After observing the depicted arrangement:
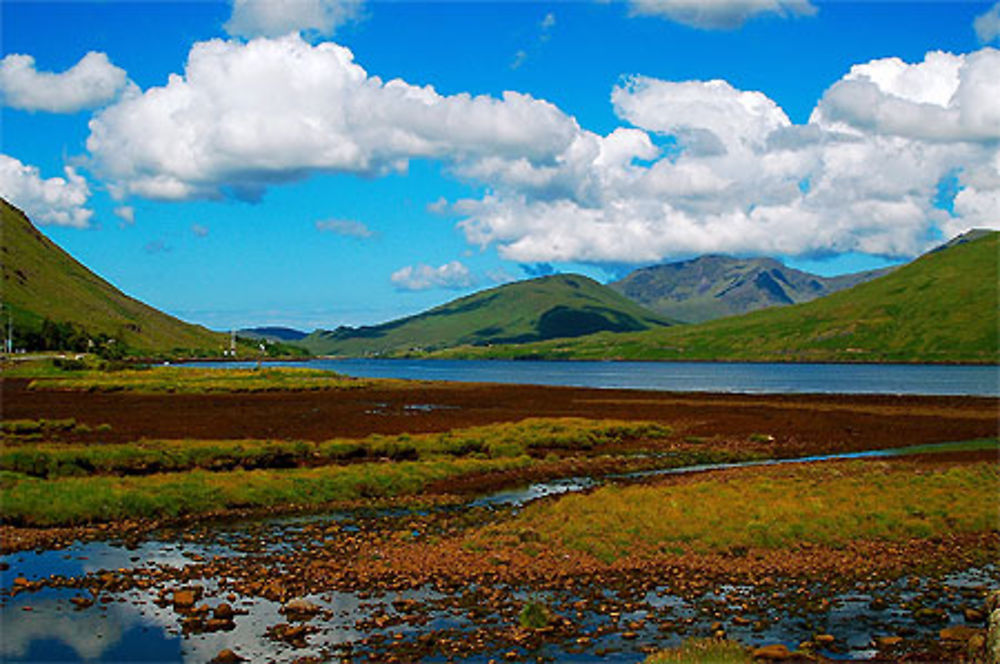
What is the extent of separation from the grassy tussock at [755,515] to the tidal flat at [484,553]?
0.17 metres

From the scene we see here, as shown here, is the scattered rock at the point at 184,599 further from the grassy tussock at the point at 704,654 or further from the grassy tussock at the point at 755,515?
the grassy tussock at the point at 704,654

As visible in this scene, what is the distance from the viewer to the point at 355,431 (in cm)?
7862

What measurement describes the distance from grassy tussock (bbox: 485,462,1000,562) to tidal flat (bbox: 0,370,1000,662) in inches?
6.8

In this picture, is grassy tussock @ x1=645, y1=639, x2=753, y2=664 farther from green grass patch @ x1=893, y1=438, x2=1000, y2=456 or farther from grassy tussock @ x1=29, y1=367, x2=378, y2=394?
grassy tussock @ x1=29, y1=367, x2=378, y2=394

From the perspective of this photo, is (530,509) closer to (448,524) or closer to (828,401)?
(448,524)

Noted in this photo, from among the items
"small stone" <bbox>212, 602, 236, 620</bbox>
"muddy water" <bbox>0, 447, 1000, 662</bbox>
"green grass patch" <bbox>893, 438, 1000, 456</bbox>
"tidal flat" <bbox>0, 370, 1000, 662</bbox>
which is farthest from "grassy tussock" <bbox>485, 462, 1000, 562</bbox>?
"green grass patch" <bbox>893, 438, 1000, 456</bbox>

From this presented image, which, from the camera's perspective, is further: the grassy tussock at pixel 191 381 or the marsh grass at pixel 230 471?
the grassy tussock at pixel 191 381

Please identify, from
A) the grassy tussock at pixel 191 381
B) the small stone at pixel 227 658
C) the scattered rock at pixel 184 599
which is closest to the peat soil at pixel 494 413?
the grassy tussock at pixel 191 381

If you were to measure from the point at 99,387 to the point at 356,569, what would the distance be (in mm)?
124050

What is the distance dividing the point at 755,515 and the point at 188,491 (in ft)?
90.6

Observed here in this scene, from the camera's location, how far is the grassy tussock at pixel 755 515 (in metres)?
32.5

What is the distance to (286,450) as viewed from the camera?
55.9 meters

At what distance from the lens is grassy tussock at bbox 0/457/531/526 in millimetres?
37312

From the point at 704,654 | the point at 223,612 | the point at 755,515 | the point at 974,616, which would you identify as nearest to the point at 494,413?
the point at 755,515
